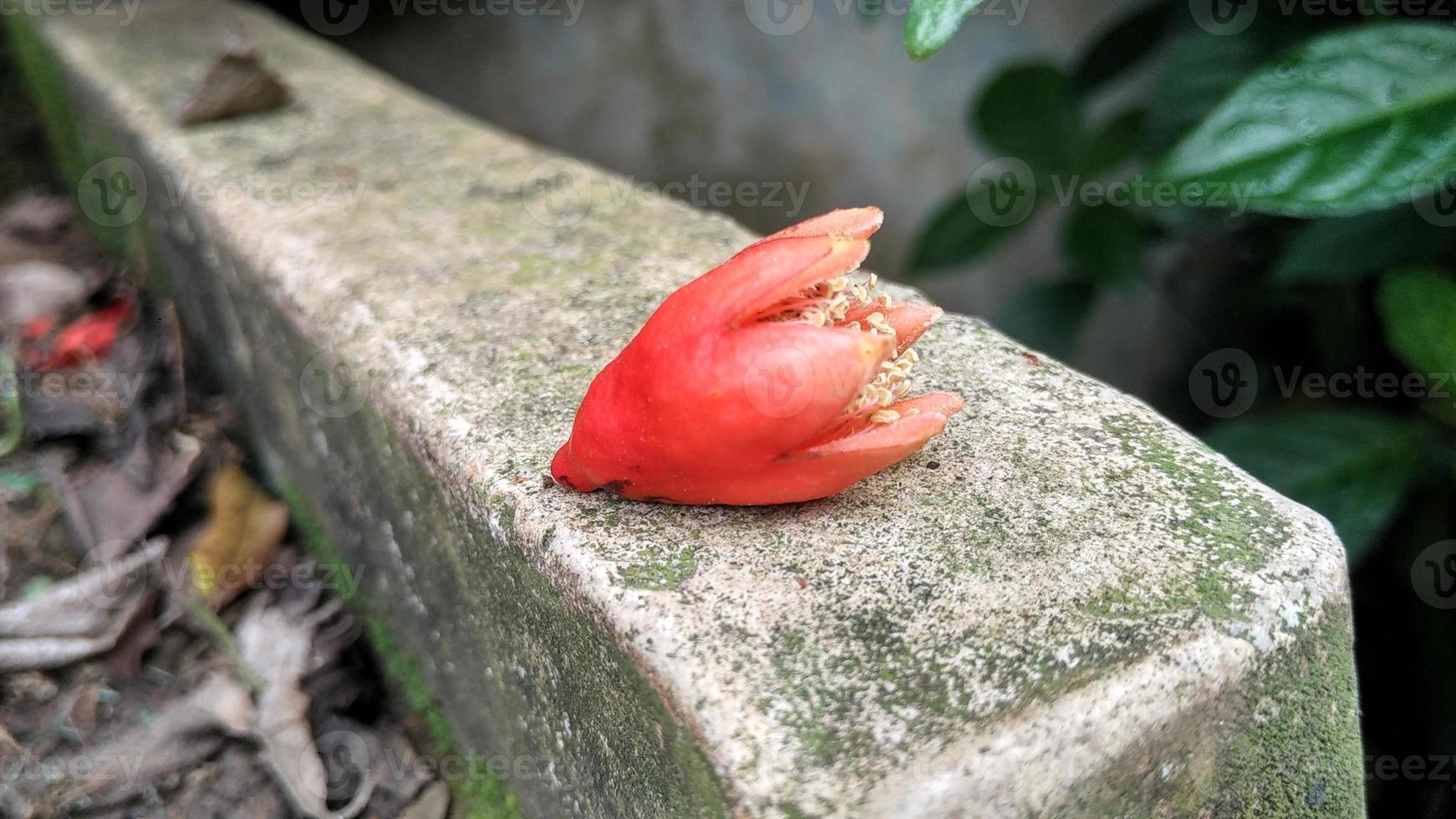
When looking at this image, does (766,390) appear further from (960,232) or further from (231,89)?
(960,232)

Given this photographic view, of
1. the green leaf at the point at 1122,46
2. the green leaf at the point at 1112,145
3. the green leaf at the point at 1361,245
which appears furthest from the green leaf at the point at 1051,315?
the green leaf at the point at 1361,245

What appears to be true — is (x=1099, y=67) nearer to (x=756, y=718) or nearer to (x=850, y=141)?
(x=850, y=141)

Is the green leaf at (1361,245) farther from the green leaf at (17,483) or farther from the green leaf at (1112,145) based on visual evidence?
the green leaf at (17,483)

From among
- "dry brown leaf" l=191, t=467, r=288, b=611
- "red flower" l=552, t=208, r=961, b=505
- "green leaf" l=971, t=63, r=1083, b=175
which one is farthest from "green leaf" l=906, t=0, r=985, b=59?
"green leaf" l=971, t=63, r=1083, b=175

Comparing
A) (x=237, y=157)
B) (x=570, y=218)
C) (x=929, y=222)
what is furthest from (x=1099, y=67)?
(x=237, y=157)

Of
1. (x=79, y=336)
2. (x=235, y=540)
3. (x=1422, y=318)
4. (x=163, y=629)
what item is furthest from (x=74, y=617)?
(x=1422, y=318)

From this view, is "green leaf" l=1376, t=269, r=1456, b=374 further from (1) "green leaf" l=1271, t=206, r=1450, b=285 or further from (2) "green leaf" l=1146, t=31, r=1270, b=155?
(2) "green leaf" l=1146, t=31, r=1270, b=155
